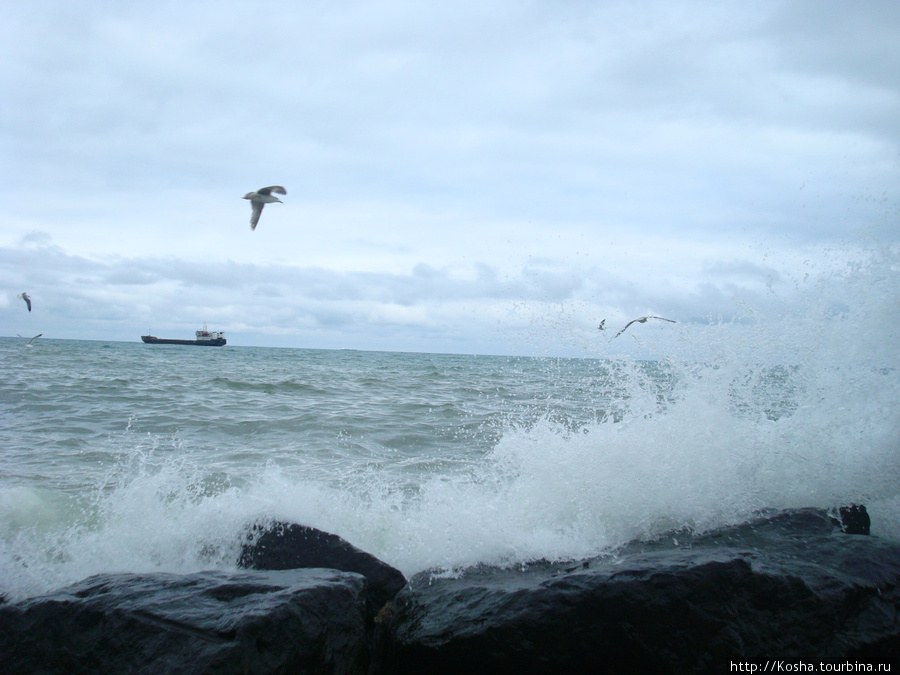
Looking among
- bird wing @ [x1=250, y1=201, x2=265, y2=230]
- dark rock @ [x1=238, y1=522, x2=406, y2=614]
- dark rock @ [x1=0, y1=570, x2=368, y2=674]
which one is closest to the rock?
dark rock @ [x1=238, y1=522, x2=406, y2=614]

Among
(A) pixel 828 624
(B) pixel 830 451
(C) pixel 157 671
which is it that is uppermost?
(B) pixel 830 451

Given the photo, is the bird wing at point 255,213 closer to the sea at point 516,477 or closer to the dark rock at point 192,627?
the sea at point 516,477

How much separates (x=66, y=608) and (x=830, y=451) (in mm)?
6230

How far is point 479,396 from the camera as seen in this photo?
14781 millimetres

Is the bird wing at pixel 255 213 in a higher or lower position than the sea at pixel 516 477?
higher

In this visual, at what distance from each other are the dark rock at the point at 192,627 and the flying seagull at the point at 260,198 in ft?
15.5

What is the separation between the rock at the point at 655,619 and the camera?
2.84 metres

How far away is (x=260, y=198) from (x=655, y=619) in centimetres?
638

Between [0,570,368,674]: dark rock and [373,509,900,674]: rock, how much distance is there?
476 millimetres

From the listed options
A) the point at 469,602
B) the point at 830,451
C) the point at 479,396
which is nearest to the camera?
the point at 469,602

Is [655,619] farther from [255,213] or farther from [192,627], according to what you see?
[255,213]

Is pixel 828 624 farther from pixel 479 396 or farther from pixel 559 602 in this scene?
pixel 479 396

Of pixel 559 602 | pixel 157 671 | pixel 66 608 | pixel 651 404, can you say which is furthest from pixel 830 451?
pixel 66 608

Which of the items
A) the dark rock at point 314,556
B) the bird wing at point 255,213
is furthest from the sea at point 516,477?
the bird wing at point 255,213
